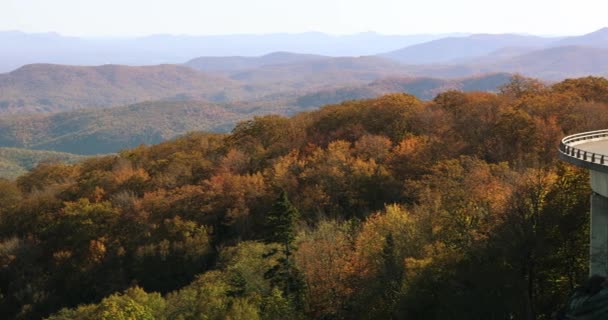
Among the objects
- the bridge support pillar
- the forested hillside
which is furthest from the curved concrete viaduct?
the forested hillside

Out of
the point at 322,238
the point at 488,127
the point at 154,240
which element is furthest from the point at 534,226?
the point at 154,240

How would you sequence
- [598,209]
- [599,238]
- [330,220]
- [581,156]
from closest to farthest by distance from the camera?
[599,238] < [598,209] < [581,156] < [330,220]

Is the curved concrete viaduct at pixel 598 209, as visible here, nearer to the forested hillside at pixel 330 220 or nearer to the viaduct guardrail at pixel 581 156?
the viaduct guardrail at pixel 581 156

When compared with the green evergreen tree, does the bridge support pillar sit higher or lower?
higher

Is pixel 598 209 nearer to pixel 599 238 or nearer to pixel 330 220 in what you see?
pixel 599 238

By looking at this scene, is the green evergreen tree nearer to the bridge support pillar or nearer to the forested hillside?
the forested hillside

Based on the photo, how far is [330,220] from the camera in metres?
52.2

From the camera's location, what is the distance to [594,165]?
2792 cm

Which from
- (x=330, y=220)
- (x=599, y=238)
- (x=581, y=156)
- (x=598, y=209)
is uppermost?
(x=581, y=156)

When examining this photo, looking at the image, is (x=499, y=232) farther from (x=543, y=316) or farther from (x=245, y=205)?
(x=245, y=205)

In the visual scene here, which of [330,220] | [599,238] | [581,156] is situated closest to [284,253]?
[330,220]

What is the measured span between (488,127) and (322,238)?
24.5m

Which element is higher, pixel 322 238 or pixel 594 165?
pixel 594 165

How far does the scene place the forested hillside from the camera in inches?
1216
